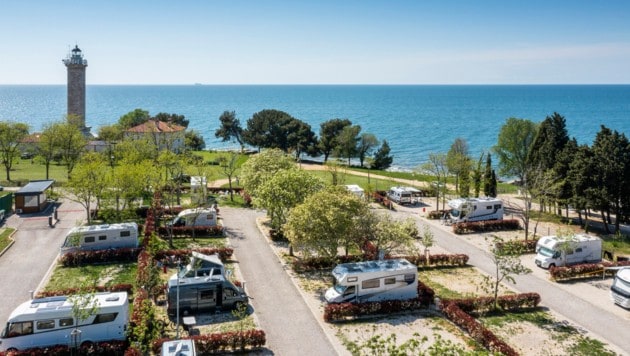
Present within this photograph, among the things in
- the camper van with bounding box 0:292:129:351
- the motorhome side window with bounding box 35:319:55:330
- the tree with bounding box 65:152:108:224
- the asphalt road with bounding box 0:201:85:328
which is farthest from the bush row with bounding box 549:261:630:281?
the tree with bounding box 65:152:108:224

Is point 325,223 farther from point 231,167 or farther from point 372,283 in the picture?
point 231,167

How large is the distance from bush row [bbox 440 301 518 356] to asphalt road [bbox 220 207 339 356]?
5.92 meters

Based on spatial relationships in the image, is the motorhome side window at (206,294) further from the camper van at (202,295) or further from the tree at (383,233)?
the tree at (383,233)

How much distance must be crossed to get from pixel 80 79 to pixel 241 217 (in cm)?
5527

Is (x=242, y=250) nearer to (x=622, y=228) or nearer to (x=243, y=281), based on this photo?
(x=243, y=281)

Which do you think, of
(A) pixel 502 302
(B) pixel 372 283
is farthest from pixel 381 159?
(B) pixel 372 283

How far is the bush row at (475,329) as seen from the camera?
19.6 meters

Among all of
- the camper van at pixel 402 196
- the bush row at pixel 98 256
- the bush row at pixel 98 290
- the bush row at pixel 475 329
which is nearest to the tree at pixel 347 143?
the camper van at pixel 402 196

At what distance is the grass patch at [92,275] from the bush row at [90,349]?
7537mm

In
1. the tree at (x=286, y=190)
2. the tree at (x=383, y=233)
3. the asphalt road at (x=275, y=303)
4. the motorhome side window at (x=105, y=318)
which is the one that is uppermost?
the tree at (x=286, y=190)

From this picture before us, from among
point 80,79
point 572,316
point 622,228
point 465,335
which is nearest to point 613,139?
point 622,228

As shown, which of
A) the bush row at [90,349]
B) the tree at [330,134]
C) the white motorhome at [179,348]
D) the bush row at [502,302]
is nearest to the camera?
the white motorhome at [179,348]

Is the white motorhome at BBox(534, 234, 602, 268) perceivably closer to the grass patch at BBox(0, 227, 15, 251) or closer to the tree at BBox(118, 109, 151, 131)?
the grass patch at BBox(0, 227, 15, 251)

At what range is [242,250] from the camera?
32.9 m
